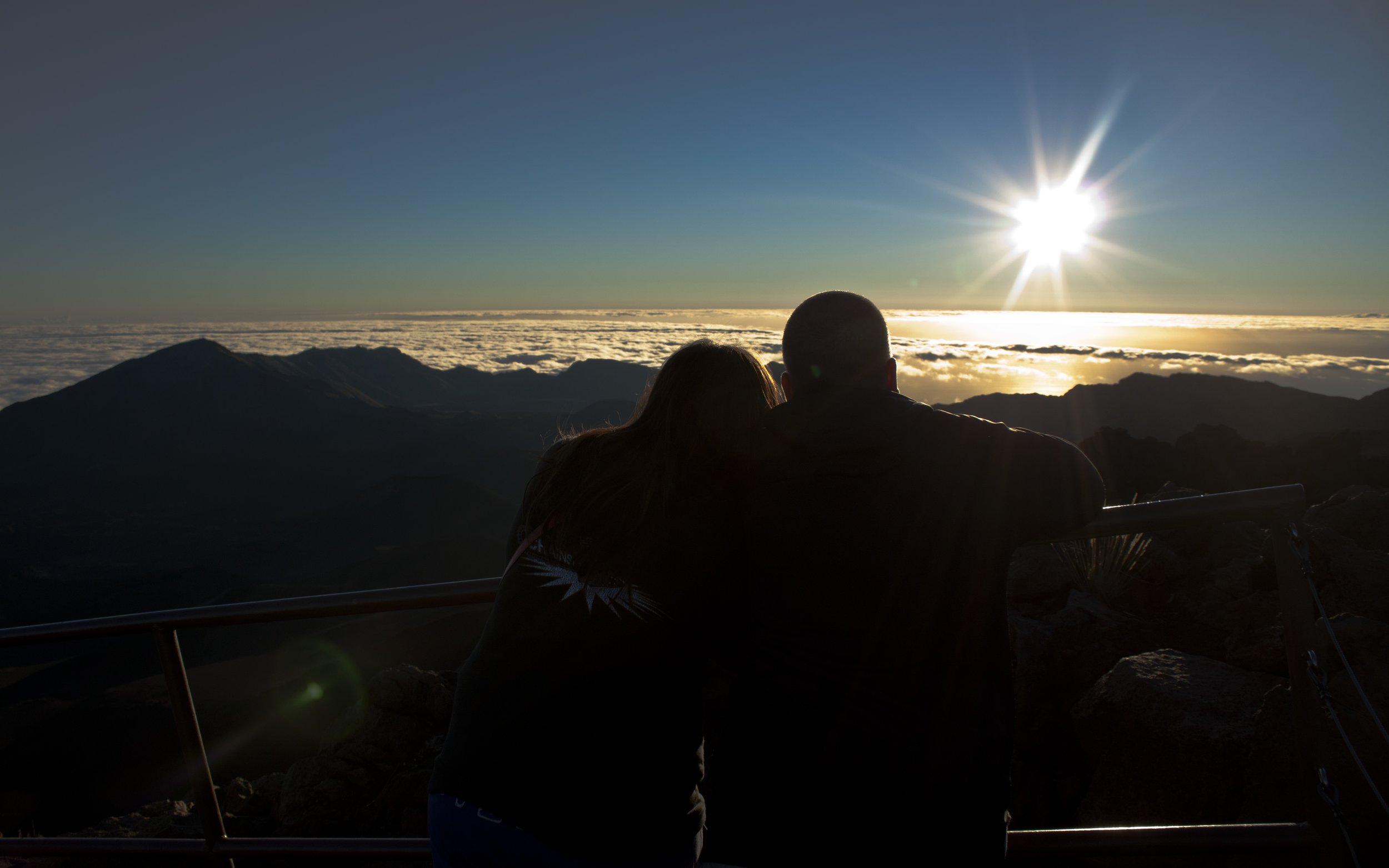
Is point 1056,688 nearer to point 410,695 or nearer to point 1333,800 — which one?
point 1333,800

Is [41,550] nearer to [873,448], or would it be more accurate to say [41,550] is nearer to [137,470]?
[137,470]

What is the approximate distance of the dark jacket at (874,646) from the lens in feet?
4.36

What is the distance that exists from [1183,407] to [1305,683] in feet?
143

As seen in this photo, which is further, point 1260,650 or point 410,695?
point 410,695

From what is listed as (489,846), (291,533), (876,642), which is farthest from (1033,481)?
(291,533)

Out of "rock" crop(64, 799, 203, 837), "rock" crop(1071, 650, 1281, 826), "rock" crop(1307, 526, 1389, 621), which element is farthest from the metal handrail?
"rock" crop(64, 799, 203, 837)

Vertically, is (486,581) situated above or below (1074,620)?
above

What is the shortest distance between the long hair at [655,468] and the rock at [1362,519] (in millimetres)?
4966

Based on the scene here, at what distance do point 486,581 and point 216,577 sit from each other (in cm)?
11643

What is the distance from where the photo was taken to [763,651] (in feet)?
4.72

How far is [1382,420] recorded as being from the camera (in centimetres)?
2612

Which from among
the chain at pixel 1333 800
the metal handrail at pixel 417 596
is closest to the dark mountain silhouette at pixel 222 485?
the metal handrail at pixel 417 596

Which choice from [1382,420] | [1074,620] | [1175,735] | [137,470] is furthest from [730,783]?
[137,470]

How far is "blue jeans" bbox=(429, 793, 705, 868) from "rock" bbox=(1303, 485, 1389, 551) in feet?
17.3
